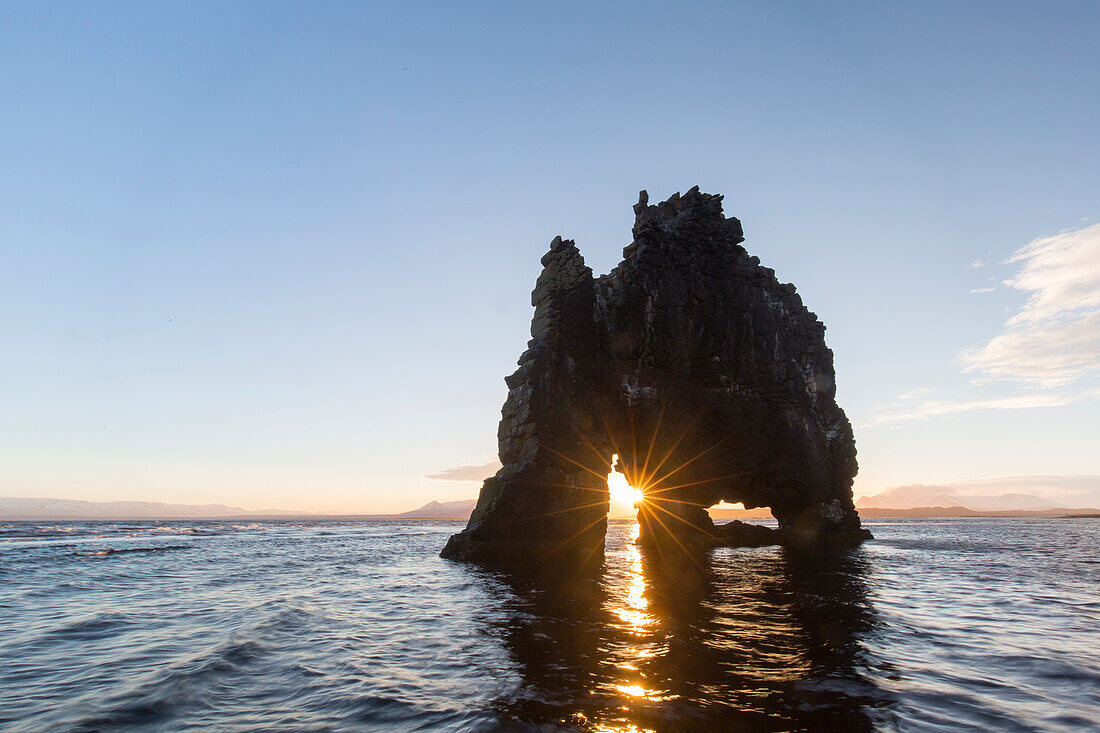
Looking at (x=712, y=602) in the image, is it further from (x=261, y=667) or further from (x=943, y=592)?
(x=261, y=667)

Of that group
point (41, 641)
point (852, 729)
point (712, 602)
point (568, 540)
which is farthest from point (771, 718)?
point (568, 540)

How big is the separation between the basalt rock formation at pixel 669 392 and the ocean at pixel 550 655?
11.9m

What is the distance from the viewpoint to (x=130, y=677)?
10.5 meters

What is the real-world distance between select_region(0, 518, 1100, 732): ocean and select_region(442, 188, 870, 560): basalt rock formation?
38.9 ft

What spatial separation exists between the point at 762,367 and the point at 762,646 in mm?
33333

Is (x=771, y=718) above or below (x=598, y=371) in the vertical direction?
below

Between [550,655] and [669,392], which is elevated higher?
[669,392]

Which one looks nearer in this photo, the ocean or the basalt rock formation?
the ocean

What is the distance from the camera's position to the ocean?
8.40 metres

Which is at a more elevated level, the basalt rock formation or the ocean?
the basalt rock formation

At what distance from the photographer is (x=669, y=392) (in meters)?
40.6

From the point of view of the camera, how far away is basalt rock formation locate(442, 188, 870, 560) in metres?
35.2

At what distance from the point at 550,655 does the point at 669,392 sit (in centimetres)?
3048

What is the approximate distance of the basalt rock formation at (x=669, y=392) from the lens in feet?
115
